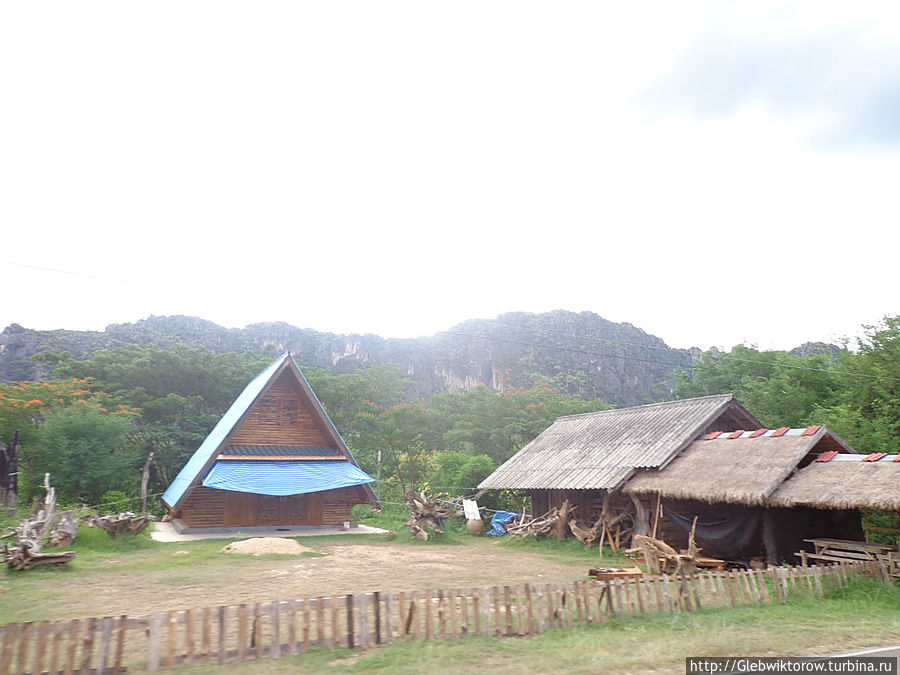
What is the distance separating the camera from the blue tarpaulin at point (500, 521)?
2394 centimetres

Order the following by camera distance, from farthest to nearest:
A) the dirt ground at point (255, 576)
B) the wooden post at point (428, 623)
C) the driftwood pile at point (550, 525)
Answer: the driftwood pile at point (550, 525) → the dirt ground at point (255, 576) → the wooden post at point (428, 623)

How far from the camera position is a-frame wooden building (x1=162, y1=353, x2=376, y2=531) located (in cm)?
2198

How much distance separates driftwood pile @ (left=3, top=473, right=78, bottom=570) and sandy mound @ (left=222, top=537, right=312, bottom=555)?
4283 millimetres

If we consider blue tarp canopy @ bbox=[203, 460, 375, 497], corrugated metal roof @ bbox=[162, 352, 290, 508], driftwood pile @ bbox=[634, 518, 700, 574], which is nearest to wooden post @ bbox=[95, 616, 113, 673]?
driftwood pile @ bbox=[634, 518, 700, 574]

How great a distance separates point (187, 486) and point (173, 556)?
539 centimetres

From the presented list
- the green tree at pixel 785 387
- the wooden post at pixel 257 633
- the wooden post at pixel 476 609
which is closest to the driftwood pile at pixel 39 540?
the wooden post at pixel 257 633

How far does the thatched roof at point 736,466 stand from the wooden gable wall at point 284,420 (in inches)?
544

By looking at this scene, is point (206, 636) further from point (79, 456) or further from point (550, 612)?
point (79, 456)

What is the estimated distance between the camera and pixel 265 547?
57.2 feet

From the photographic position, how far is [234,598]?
1080cm

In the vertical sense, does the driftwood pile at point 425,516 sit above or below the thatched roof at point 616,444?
below

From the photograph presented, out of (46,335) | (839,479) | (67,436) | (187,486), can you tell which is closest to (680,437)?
(839,479)

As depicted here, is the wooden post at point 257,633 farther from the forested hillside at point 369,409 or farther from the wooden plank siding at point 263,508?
the wooden plank siding at point 263,508

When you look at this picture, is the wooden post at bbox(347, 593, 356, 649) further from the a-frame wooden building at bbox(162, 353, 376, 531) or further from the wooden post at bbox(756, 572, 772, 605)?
the a-frame wooden building at bbox(162, 353, 376, 531)
